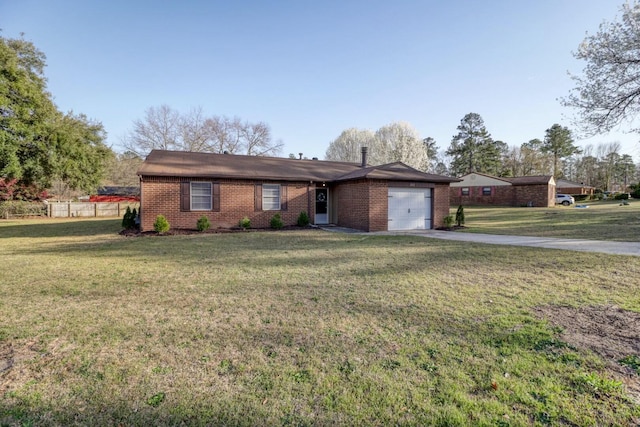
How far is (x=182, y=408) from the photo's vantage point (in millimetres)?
2240

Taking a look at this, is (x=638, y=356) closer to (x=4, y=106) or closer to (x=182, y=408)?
(x=182, y=408)

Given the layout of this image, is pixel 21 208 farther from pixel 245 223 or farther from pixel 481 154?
pixel 481 154

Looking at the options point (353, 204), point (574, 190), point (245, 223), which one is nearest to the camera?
point (245, 223)

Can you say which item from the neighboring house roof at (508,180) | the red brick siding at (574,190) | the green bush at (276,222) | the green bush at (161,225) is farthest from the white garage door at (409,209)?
the red brick siding at (574,190)

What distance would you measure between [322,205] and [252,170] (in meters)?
3.89

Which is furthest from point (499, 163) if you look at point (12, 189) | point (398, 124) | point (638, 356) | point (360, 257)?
point (12, 189)

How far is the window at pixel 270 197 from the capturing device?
14.5 metres

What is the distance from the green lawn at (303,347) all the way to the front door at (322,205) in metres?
9.56

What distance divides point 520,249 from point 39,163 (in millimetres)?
23671

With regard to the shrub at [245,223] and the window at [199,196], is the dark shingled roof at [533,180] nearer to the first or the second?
the shrub at [245,223]

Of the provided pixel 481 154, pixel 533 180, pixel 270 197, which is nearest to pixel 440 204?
pixel 270 197

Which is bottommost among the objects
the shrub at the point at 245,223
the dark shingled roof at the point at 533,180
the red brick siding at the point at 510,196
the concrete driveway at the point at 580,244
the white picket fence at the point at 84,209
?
the concrete driveway at the point at 580,244

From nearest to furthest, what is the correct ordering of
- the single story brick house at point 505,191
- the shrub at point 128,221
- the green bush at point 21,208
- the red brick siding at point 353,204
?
the shrub at point 128,221
the red brick siding at point 353,204
the green bush at point 21,208
the single story brick house at point 505,191

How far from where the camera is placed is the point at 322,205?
1617 centimetres
